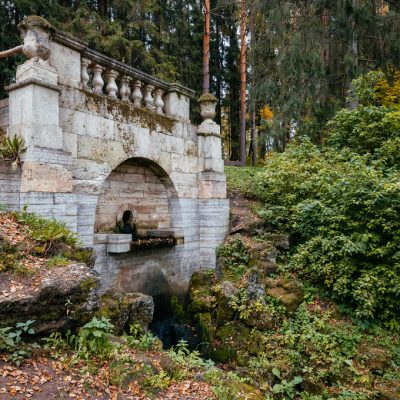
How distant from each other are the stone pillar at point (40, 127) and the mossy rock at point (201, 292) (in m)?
2.90

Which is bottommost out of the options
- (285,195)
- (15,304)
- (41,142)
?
(15,304)

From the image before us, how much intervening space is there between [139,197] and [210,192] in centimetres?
162

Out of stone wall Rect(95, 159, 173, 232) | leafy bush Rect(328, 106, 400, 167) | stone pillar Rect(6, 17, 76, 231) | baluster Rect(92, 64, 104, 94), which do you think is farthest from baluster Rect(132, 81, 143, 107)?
leafy bush Rect(328, 106, 400, 167)

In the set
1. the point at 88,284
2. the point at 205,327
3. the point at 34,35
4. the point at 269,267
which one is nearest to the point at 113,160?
the point at 34,35

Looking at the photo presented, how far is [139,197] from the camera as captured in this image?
6285mm

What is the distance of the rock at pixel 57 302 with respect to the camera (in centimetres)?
275

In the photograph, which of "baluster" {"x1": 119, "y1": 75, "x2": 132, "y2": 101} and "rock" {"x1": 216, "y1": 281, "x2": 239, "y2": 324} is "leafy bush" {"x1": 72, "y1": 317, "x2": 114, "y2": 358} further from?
"baluster" {"x1": 119, "y1": 75, "x2": 132, "y2": 101}

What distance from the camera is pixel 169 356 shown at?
365cm

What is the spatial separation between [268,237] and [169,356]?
382cm

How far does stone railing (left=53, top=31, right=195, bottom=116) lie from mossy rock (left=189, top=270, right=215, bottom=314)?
343 centimetres

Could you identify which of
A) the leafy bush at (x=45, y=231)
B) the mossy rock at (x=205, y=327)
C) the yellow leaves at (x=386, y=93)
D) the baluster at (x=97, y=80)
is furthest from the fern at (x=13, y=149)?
the yellow leaves at (x=386, y=93)

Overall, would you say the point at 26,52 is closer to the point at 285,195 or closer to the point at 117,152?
the point at 117,152

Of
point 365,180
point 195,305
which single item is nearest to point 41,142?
point 195,305

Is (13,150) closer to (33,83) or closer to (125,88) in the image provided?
(33,83)
